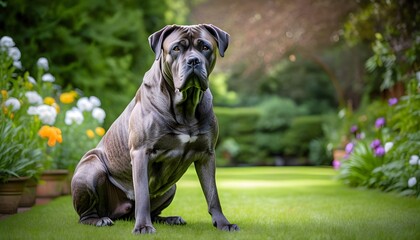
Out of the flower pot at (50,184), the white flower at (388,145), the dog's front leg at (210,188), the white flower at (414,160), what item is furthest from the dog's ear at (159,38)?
the white flower at (388,145)

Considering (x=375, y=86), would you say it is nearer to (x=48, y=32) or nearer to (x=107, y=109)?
(x=107, y=109)

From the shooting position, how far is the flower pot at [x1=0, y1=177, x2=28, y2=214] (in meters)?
4.85

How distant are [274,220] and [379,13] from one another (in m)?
5.45

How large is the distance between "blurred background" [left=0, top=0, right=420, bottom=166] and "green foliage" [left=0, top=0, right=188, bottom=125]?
0.02m

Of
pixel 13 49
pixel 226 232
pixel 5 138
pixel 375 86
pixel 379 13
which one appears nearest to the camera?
pixel 226 232

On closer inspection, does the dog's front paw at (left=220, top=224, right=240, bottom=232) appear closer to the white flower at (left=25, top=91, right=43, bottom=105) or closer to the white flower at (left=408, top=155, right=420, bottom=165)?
the white flower at (left=408, top=155, right=420, bottom=165)

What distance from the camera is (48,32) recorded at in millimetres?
9062

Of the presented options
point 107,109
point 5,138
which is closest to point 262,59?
point 107,109

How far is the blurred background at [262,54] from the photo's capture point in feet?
28.7

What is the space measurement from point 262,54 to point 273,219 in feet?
35.4

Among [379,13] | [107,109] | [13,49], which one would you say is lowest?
[107,109]

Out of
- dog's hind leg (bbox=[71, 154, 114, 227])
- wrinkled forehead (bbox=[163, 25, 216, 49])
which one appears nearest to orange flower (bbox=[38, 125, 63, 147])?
dog's hind leg (bbox=[71, 154, 114, 227])

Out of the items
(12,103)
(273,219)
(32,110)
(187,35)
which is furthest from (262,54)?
(187,35)

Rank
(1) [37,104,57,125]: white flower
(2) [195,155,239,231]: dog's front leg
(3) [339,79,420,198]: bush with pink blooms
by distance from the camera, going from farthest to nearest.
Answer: (3) [339,79,420,198]: bush with pink blooms, (1) [37,104,57,125]: white flower, (2) [195,155,239,231]: dog's front leg
